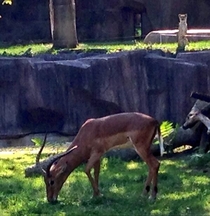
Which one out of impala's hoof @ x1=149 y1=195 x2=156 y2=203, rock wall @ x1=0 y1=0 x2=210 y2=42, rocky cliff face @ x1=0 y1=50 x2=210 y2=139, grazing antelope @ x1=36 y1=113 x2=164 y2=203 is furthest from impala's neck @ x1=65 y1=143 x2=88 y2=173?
rock wall @ x1=0 y1=0 x2=210 y2=42

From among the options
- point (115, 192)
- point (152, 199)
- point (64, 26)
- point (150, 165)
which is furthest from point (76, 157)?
point (64, 26)

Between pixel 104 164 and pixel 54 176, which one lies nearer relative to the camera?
pixel 54 176

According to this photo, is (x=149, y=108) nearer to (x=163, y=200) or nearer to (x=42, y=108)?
(x=42, y=108)

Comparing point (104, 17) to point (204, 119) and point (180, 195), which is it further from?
point (180, 195)

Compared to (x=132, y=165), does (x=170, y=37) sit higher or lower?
higher

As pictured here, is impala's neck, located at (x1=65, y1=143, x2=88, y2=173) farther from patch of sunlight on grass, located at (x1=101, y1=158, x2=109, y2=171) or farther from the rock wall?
the rock wall

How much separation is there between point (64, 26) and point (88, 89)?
3.52 metres

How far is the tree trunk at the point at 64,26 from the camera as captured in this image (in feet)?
53.8

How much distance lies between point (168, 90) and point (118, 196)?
558 cm

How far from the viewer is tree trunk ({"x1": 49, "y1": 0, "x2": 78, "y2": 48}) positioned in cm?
1639

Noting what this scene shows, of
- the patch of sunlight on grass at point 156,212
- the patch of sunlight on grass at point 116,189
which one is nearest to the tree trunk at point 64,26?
the patch of sunlight on grass at point 116,189

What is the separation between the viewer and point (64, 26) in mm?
16438

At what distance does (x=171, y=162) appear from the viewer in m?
10.3

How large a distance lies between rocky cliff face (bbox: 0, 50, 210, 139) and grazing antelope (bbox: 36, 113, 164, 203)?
5251mm
